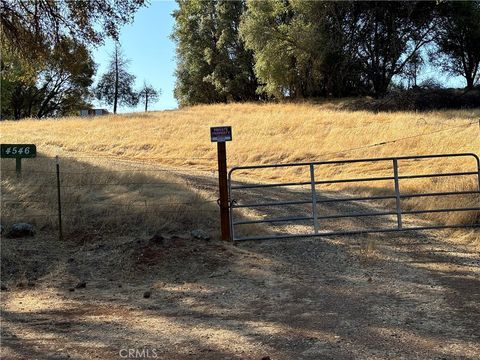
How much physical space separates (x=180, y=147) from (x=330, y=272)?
Result: 18.8m

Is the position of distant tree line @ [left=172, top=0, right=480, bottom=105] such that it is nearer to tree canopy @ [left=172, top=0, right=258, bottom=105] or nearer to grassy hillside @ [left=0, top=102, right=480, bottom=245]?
tree canopy @ [left=172, top=0, right=258, bottom=105]

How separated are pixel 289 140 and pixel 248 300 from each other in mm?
19347

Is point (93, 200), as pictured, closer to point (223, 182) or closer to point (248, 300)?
point (223, 182)

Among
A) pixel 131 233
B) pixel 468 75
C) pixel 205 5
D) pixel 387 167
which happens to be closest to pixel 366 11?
pixel 468 75

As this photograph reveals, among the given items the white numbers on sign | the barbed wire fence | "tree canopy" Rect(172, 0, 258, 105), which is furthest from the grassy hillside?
"tree canopy" Rect(172, 0, 258, 105)

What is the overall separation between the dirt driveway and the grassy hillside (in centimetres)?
371

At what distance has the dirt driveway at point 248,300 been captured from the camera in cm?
489

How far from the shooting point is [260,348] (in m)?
4.84

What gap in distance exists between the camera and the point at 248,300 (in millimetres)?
6566

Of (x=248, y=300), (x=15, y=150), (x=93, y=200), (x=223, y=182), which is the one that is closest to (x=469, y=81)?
(x=223, y=182)

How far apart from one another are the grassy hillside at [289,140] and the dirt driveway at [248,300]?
3.71m

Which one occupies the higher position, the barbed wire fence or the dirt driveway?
the barbed wire fence

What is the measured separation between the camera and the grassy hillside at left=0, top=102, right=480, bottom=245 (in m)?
18.2

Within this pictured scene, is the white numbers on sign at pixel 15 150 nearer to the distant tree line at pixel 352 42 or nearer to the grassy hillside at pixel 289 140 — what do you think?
the grassy hillside at pixel 289 140
